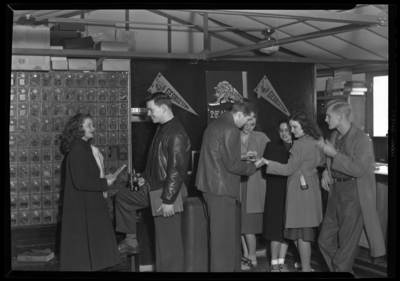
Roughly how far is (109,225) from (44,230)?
5.83 feet

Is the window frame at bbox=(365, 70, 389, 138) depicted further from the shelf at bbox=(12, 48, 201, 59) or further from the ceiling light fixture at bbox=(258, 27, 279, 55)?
the shelf at bbox=(12, 48, 201, 59)

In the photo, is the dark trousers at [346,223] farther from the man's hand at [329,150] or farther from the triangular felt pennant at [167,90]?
the triangular felt pennant at [167,90]

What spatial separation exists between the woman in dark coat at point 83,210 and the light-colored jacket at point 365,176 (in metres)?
2.42

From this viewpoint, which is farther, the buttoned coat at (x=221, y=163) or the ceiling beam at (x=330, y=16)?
the buttoned coat at (x=221, y=163)

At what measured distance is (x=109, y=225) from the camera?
17.6ft

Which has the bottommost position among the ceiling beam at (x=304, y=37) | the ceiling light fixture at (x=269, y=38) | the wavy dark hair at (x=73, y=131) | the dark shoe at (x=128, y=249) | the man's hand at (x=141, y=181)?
the dark shoe at (x=128, y=249)

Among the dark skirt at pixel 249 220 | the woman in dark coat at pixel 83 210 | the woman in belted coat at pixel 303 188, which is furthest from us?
the dark skirt at pixel 249 220

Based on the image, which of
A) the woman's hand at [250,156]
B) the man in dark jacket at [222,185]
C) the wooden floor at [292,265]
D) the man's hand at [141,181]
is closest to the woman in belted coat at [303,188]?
the woman's hand at [250,156]

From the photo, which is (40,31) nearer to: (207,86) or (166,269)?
(207,86)

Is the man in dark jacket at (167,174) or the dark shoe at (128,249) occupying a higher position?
the man in dark jacket at (167,174)

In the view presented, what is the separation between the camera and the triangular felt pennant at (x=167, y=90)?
7.16 m
